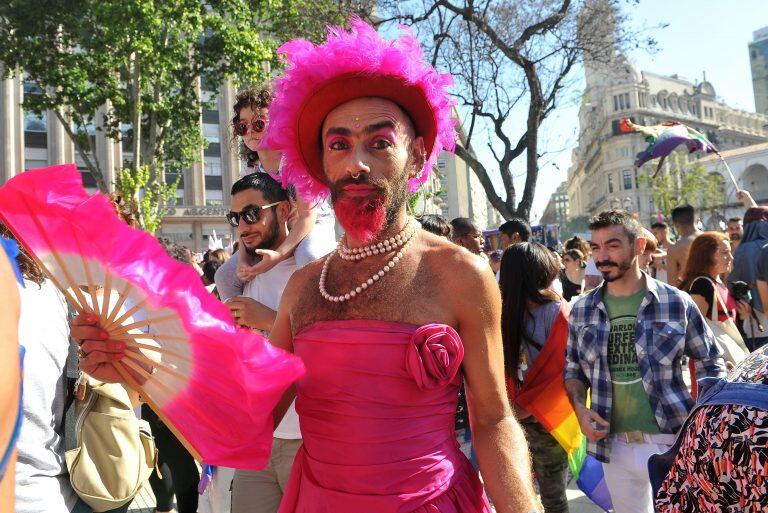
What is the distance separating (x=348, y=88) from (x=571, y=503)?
14.4ft

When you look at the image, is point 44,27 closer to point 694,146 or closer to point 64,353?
point 694,146

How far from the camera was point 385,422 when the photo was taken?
1623 millimetres

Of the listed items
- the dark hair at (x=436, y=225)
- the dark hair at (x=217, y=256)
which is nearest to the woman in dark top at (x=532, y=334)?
the dark hair at (x=436, y=225)

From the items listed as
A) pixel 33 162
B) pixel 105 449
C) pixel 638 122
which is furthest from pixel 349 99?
pixel 638 122

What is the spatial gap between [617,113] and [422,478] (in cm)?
10812

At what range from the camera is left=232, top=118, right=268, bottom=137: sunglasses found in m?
3.05

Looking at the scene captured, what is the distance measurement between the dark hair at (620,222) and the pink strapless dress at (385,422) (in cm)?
252

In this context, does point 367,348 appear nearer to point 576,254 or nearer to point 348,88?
point 348,88

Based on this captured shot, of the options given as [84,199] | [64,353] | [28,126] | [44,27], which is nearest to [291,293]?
[84,199]

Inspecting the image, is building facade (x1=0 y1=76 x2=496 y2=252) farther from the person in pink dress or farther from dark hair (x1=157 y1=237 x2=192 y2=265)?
the person in pink dress

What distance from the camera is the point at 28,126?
3806 cm

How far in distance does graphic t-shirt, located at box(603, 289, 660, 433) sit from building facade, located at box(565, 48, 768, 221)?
8366 centimetres

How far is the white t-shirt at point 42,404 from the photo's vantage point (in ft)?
7.02

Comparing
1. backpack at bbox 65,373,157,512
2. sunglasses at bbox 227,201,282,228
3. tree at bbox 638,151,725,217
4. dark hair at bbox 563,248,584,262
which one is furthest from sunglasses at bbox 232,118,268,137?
tree at bbox 638,151,725,217
